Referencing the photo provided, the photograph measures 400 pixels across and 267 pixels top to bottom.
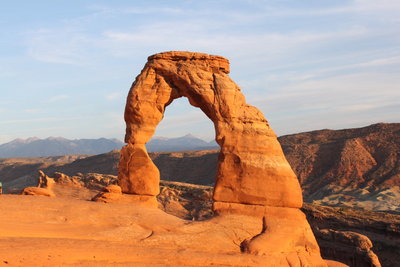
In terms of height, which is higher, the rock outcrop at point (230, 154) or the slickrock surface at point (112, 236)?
the rock outcrop at point (230, 154)

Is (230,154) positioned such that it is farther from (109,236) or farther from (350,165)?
(350,165)

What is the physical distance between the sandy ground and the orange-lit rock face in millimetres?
1174

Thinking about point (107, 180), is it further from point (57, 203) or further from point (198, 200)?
point (57, 203)

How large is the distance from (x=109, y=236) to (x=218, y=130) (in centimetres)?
531

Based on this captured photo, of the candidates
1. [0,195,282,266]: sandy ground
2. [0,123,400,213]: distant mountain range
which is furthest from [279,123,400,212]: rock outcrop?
[0,195,282,266]: sandy ground

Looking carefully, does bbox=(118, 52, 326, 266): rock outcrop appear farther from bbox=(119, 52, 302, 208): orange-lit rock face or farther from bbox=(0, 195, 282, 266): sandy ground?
bbox=(0, 195, 282, 266): sandy ground

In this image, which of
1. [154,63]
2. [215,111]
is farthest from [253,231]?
[154,63]

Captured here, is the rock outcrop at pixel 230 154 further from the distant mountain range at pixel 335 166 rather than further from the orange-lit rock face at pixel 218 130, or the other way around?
the distant mountain range at pixel 335 166

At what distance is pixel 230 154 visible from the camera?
615 inches

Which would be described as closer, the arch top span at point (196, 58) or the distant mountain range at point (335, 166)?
the arch top span at point (196, 58)

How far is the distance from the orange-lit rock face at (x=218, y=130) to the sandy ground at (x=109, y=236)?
1.17 metres

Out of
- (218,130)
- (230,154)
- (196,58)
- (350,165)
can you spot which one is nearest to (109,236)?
(230,154)

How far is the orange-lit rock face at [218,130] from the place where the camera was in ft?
50.1

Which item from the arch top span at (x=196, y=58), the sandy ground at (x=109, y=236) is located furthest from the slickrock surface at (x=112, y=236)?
the arch top span at (x=196, y=58)
